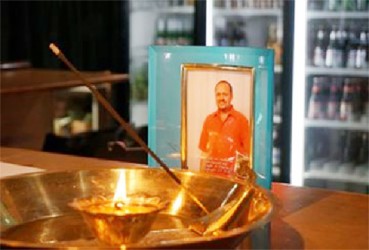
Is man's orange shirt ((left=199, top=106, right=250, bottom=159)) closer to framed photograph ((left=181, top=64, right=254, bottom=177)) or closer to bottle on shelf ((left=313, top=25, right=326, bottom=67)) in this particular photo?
framed photograph ((left=181, top=64, right=254, bottom=177))

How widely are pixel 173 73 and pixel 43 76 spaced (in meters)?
2.79

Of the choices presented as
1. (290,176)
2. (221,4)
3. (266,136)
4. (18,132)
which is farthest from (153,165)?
(221,4)

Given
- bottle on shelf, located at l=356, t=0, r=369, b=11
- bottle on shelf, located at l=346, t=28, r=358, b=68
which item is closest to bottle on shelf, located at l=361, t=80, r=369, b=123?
bottle on shelf, located at l=346, t=28, r=358, b=68

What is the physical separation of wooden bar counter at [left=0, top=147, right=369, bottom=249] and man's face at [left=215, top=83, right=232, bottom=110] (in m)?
0.18

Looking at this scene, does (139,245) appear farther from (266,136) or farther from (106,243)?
(266,136)

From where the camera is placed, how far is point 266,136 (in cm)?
107

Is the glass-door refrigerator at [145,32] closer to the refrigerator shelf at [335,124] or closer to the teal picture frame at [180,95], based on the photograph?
the refrigerator shelf at [335,124]

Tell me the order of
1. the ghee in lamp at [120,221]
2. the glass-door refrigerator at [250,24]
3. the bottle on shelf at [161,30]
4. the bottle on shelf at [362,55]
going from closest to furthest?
the ghee in lamp at [120,221] → the bottle on shelf at [362,55] → the glass-door refrigerator at [250,24] → the bottle on shelf at [161,30]

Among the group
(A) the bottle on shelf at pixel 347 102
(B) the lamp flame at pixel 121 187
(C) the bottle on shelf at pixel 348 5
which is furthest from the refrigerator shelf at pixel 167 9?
(B) the lamp flame at pixel 121 187

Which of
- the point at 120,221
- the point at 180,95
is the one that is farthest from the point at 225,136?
the point at 120,221

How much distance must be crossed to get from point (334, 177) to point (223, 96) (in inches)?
116

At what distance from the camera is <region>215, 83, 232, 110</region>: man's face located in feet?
3.65

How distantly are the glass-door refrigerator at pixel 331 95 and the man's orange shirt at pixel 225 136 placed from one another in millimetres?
2715

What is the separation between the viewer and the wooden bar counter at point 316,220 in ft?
3.17
